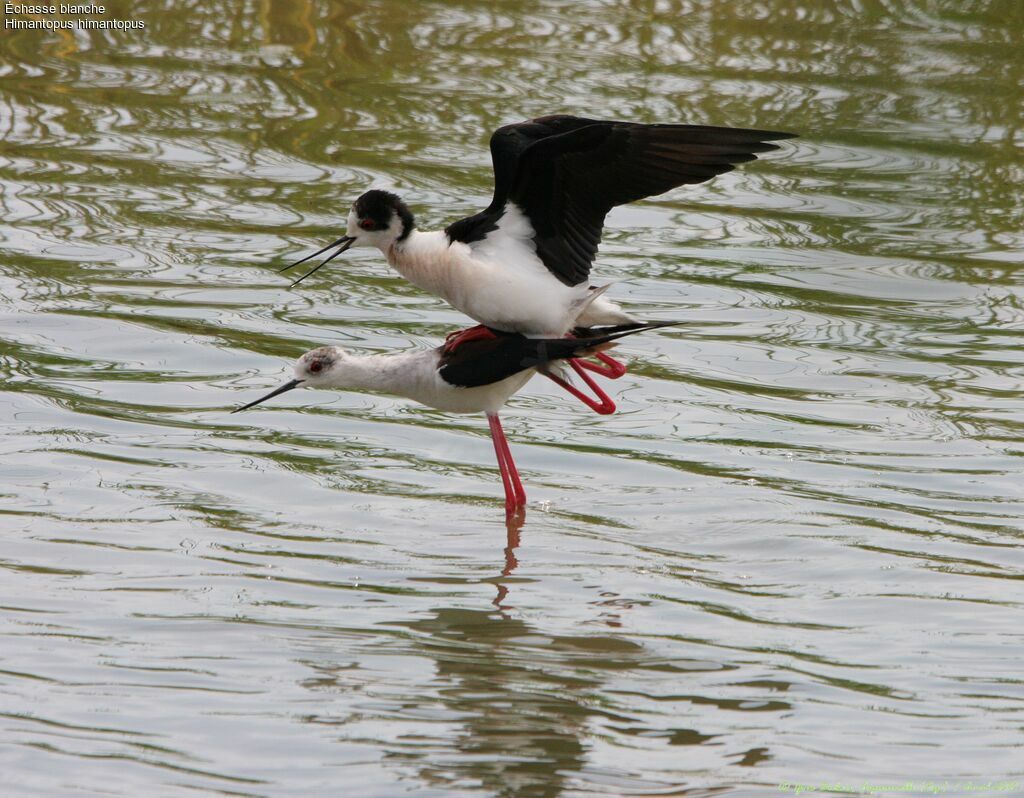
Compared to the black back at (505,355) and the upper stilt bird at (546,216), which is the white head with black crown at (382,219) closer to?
the upper stilt bird at (546,216)

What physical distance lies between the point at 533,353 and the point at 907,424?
5.77 feet

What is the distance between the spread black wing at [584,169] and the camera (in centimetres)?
657

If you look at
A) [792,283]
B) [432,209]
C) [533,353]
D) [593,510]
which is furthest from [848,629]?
[432,209]

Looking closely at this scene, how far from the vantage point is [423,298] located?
930cm

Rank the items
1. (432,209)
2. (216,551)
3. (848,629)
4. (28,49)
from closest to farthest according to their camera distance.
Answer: (848,629), (216,551), (432,209), (28,49)

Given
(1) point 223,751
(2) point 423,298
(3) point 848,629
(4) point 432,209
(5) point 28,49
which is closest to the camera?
(1) point 223,751

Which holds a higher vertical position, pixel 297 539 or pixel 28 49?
pixel 28 49

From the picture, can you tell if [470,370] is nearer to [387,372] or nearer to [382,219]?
[387,372]

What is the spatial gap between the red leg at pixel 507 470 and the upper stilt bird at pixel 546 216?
410 millimetres

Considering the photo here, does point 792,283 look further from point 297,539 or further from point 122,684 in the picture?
point 122,684

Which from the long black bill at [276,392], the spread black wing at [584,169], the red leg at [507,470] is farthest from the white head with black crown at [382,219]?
the red leg at [507,470]

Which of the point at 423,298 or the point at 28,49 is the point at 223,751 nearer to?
the point at 423,298

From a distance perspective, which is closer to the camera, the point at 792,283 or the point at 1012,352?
the point at 1012,352

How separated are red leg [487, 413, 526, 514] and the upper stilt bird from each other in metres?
0.41
